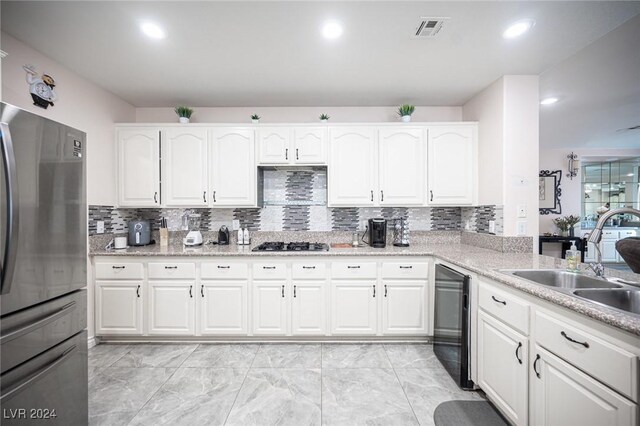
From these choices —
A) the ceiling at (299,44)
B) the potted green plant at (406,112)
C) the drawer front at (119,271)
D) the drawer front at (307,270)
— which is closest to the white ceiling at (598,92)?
the ceiling at (299,44)

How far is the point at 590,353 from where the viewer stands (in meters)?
1.02

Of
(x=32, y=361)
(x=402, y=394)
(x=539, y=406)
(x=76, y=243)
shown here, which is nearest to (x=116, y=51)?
(x=76, y=243)

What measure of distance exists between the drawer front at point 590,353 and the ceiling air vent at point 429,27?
178cm

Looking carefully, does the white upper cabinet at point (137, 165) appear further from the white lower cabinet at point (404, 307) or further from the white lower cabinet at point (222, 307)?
the white lower cabinet at point (404, 307)

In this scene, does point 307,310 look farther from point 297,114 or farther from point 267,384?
point 297,114

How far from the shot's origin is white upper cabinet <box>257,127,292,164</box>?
2.78m

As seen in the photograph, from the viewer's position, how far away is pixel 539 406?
1.25 metres

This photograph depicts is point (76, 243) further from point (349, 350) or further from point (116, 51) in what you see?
point (349, 350)

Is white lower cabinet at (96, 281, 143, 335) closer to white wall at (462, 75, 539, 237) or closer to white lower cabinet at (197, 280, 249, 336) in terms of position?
white lower cabinet at (197, 280, 249, 336)

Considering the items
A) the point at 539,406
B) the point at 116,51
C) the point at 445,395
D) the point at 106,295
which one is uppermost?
the point at 116,51

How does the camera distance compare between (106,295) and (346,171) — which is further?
(346,171)

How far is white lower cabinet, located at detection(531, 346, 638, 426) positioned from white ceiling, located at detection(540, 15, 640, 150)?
90.2 inches

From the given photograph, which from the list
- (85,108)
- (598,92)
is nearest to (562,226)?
(598,92)

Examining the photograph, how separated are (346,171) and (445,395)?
80.8 inches
